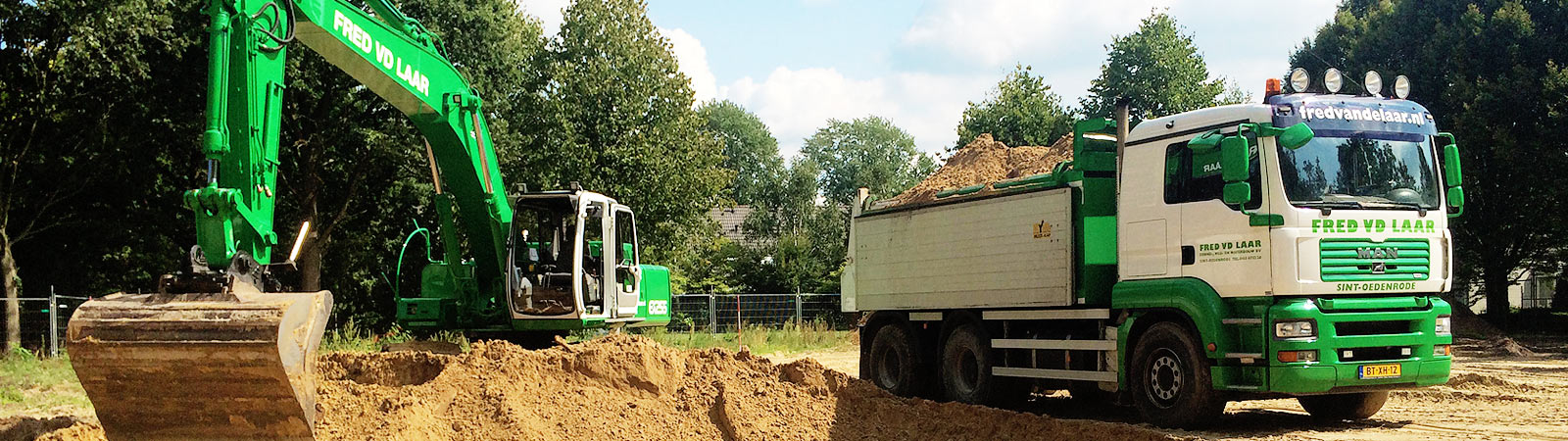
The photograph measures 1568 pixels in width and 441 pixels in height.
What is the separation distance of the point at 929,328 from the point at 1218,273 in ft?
14.7

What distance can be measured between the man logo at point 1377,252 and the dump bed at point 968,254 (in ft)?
8.56

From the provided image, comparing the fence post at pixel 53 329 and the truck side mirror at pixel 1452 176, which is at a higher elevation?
the truck side mirror at pixel 1452 176

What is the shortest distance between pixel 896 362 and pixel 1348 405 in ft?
16.3

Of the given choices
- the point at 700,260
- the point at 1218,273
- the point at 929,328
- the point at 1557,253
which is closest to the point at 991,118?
the point at 700,260

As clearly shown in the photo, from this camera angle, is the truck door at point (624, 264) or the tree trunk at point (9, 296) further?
the tree trunk at point (9, 296)

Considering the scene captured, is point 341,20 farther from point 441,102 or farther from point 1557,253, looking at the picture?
point 1557,253

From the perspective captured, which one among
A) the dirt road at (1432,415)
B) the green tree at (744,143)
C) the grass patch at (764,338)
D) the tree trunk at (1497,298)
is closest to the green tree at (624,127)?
the grass patch at (764,338)

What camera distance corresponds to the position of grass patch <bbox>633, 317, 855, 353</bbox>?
28.6 meters

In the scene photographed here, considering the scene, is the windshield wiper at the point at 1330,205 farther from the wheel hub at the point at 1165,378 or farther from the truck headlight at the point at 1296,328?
the wheel hub at the point at 1165,378

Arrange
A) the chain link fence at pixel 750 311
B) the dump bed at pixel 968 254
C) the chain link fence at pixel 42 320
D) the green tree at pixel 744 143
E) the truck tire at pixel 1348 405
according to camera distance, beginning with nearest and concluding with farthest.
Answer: the truck tire at pixel 1348 405, the dump bed at pixel 968 254, the chain link fence at pixel 42 320, the chain link fence at pixel 750 311, the green tree at pixel 744 143

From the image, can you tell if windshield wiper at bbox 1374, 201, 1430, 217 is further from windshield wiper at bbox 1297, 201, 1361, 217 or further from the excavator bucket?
the excavator bucket

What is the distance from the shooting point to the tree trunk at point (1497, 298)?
101ft

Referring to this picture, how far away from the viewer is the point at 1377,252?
35.1ft

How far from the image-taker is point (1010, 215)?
518 inches
